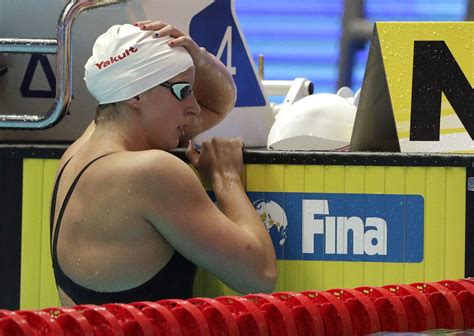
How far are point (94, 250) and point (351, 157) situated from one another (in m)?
0.69

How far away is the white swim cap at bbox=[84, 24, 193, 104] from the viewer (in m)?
2.72

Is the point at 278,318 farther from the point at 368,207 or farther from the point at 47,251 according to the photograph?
the point at 47,251

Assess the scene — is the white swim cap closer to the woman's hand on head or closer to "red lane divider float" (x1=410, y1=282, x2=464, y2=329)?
the woman's hand on head

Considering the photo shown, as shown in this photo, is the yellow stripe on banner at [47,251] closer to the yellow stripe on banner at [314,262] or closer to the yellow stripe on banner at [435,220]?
the yellow stripe on banner at [314,262]

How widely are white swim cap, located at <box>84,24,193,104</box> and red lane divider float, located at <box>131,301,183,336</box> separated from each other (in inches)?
24.0

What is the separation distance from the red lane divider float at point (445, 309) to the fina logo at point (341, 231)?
0.22 m

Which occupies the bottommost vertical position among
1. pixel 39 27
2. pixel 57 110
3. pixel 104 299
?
pixel 104 299

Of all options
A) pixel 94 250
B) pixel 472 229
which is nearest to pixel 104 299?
pixel 94 250

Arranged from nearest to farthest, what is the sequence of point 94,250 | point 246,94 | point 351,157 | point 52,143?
point 94,250, point 351,157, point 52,143, point 246,94

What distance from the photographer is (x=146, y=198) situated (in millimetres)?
2592

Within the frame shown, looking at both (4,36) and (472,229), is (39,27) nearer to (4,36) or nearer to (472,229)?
(4,36)

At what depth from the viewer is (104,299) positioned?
8.73ft

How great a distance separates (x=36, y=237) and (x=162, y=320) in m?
0.80

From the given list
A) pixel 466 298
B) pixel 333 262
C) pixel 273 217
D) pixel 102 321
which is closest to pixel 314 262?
pixel 333 262
